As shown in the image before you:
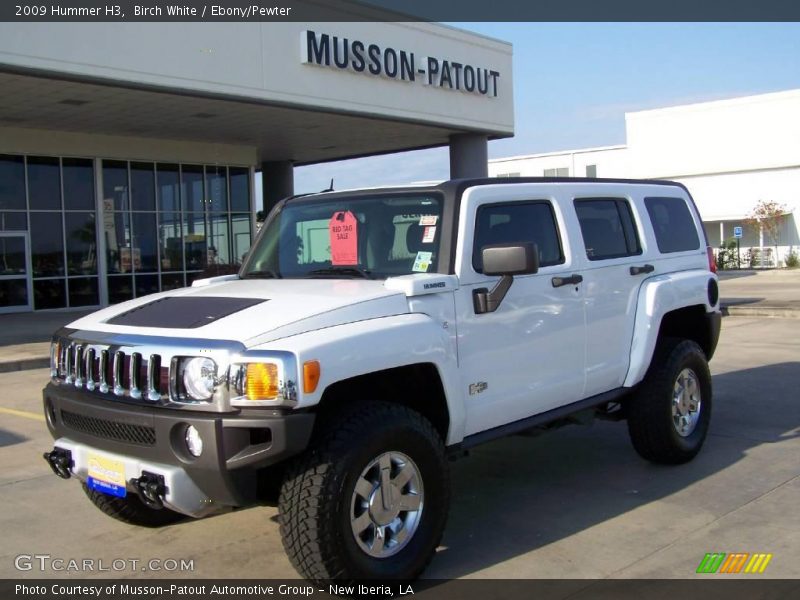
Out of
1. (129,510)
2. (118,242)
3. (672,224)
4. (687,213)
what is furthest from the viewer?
(118,242)

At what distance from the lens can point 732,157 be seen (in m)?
42.8

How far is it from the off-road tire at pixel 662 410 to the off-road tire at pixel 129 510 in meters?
3.16

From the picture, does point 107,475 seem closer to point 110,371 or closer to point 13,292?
point 110,371

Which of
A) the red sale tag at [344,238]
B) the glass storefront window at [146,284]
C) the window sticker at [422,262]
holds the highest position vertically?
the red sale tag at [344,238]

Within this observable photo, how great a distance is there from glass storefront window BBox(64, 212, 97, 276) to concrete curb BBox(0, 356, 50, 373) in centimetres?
1054

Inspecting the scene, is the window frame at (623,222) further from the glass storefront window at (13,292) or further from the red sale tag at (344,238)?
the glass storefront window at (13,292)

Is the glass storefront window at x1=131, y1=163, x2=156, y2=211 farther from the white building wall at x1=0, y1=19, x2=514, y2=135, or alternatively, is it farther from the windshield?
the windshield

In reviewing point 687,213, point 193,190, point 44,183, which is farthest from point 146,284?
point 687,213

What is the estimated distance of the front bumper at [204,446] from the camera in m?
3.51

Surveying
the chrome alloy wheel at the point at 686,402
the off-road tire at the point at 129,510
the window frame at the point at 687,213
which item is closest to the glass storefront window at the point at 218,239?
the window frame at the point at 687,213

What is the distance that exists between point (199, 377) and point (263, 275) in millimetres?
1624

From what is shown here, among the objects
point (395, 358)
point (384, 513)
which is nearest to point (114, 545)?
point (384, 513)

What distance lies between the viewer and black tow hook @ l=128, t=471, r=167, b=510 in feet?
12.1

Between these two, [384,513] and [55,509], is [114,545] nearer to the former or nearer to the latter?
[55,509]
